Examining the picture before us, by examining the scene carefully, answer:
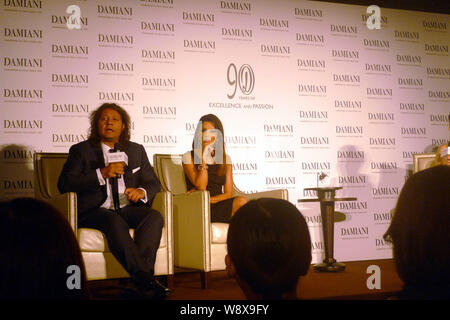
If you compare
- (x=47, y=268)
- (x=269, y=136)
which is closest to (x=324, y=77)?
(x=269, y=136)

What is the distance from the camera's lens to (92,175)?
10.7ft

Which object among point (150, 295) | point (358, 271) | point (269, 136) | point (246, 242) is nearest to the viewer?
point (246, 242)

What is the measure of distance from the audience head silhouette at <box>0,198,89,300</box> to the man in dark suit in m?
1.97

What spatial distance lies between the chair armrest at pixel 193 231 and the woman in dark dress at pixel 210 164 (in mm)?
264

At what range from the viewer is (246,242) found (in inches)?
43.3

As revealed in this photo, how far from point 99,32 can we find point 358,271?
312cm

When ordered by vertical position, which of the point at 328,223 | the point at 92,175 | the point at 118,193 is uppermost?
the point at 92,175

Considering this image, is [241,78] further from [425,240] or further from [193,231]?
[425,240]

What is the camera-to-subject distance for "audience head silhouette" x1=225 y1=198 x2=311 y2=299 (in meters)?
1.09

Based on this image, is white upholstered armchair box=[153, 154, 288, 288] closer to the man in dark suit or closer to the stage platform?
the stage platform

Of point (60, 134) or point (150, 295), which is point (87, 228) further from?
point (60, 134)

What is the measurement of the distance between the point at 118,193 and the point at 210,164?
3.08ft

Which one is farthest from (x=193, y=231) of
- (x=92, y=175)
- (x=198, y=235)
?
(x=92, y=175)

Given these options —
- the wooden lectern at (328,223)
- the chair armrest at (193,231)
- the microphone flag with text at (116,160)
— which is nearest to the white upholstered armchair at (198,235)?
the chair armrest at (193,231)
